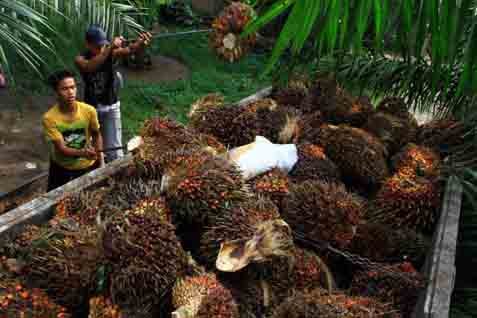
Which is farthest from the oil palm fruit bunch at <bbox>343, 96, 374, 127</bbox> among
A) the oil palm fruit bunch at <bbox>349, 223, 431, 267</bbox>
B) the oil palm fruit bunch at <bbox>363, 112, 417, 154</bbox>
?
the oil palm fruit bunch at <bbox>349, 223, 431, 267</bbox>

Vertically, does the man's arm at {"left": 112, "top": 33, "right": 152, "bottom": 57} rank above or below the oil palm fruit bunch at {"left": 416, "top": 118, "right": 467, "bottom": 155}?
above

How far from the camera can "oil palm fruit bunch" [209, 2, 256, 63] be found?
2.83 metres

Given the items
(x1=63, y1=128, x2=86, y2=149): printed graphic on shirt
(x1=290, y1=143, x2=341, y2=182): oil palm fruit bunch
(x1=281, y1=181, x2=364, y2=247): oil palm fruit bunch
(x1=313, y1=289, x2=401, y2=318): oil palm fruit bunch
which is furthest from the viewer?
(x1=63, y1=128, x2=86, y2=149): printed graphic on shirt

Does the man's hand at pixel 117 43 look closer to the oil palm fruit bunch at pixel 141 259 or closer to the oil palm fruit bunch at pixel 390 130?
the oil palm fruit bunch at pixel 390 130

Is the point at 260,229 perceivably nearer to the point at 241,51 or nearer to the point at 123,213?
the point at 123,213

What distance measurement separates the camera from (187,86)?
6359mm

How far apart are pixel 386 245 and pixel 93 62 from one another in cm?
216

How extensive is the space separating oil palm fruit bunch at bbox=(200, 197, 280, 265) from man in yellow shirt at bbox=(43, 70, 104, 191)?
1.16 meters

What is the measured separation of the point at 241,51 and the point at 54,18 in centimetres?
108

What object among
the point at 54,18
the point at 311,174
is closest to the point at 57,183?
the point at 54,18

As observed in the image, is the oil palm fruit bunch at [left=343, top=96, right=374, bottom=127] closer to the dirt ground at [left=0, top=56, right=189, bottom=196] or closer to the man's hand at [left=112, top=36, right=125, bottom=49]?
the man's hand at [left=112, top=36, right=125, bottom=49]

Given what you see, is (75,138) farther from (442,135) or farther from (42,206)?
(442,135)

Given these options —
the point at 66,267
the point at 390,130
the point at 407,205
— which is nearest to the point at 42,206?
the point at 66,267

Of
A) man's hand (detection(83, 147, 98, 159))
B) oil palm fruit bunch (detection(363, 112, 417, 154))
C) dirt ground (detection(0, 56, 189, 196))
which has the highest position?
oil palm fruit bunch (detection(363, 112, 417, 154))
